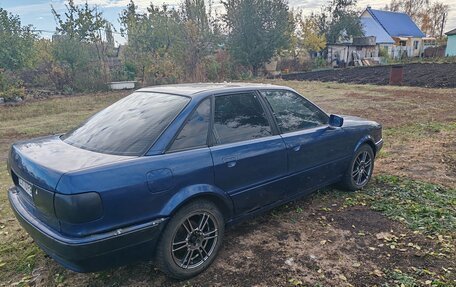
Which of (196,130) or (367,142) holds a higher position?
(196,130)

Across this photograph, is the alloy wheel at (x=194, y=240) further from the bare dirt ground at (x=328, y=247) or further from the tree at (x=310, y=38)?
the tree at (x=310, y=38)

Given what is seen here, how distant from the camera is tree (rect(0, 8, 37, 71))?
14.5m

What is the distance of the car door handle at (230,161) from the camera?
9.72 ft

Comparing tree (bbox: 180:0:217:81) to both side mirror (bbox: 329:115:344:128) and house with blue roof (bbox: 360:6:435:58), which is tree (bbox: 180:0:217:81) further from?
house with blue roof (bbox: 360:6:435:58)

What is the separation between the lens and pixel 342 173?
437cm

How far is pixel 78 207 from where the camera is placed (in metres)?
2.19

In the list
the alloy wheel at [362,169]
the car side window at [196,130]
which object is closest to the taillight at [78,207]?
the car side window at [196,130]

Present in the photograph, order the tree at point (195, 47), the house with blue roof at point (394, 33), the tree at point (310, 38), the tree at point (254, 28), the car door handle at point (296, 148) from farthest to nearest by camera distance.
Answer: the house with blue roof at point (394, 33) → the tree at point (310, 38) → the tree at point (254, 28) → the tree at point (195, 47) → the car door handle at point (296, 148)

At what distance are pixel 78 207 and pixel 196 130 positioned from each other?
114cm

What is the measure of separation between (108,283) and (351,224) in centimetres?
258

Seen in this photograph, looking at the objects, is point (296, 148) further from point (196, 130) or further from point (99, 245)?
point (99, 245)

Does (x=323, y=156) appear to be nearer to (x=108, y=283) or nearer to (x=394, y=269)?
(x=394, y=269)

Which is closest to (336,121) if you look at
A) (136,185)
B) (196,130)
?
(196,130)

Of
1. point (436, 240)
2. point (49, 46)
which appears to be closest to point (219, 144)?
point (436, 240)
